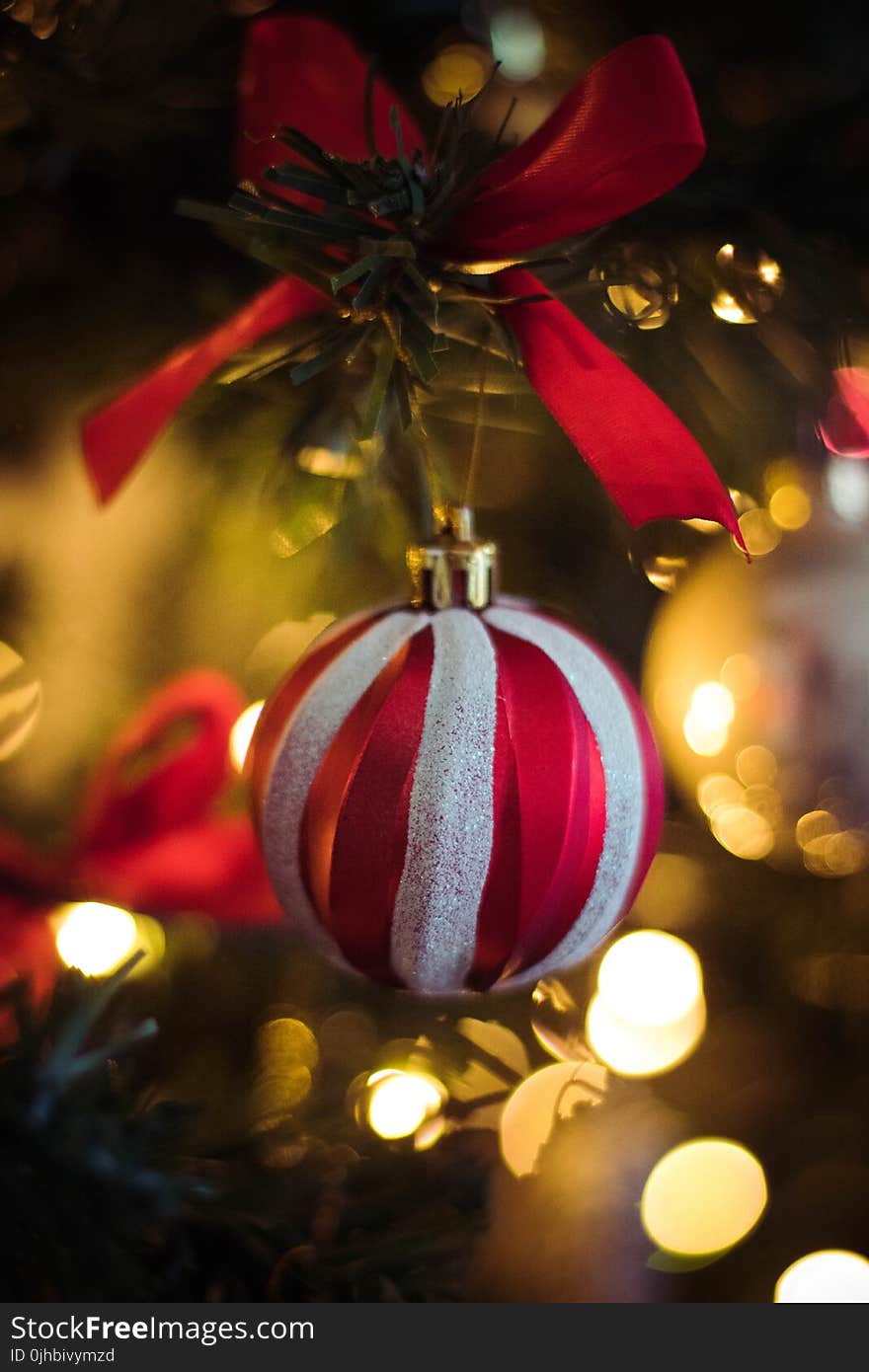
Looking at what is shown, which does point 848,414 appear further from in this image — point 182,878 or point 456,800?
point 182,878

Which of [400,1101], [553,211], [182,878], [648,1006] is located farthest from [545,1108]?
[553,211]

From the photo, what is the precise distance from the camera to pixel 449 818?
0.39 m

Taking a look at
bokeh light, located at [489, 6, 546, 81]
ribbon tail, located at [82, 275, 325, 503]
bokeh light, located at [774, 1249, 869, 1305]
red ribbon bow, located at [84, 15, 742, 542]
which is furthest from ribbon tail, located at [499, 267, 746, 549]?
bokeh light, located at [774, 1249, 869, 1305]

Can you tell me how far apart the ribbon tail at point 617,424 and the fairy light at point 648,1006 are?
22.9 inches

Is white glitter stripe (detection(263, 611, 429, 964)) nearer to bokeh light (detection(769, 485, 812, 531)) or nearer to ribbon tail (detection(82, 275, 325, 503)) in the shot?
ribbon tail (detection(82, 275, 325, 503))

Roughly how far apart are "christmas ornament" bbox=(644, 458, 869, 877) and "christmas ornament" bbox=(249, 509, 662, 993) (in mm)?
294

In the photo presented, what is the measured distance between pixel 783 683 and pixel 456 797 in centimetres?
42

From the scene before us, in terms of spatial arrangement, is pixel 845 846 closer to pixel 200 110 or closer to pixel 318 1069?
pixel 318 1069

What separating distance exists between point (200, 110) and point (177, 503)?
294 mm

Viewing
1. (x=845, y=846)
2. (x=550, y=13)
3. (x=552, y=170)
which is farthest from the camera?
(x=845, y=846)

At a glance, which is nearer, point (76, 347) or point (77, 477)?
point (76, 347)

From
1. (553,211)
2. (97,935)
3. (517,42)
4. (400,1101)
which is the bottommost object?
(400,1101)

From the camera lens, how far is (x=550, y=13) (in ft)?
1.85

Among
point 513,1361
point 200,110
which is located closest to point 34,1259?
point 513,1361
